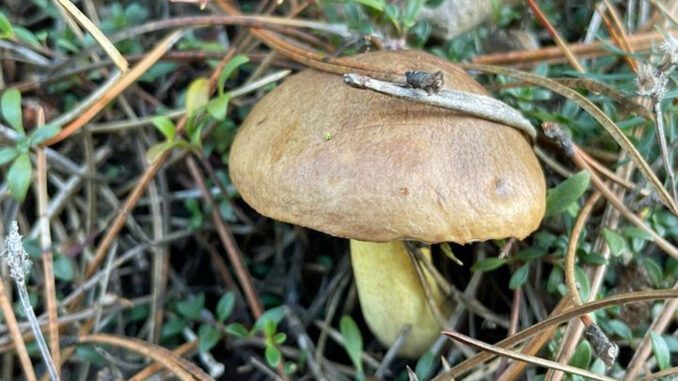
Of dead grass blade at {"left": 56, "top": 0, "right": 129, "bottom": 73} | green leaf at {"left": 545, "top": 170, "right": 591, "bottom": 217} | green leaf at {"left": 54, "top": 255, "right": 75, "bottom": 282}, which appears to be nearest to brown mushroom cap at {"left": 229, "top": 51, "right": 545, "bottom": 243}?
green leaf at {"left": 545, "top": 170, "right": 591, "bottom": 217}

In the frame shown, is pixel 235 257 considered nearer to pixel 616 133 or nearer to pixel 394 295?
pixel 394 295

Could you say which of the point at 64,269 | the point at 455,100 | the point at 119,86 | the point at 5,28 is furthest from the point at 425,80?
the point at 64,269

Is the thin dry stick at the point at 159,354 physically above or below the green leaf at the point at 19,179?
below

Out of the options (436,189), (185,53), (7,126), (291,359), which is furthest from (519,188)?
(7,126)

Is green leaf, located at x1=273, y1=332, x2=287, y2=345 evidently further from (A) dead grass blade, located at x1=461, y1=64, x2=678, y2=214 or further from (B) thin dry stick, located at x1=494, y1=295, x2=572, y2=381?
(A) dead grass blade, located at x1=461, y1=64, x2=678, y2=214

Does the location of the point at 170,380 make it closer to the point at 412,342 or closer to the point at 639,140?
the point at 412,342

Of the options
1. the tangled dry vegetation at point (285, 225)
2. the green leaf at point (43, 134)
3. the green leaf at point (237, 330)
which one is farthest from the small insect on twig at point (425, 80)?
the green leaf at point (43, 134)

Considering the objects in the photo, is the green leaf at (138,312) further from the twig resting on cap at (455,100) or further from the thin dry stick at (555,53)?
the thin dry stick at (555,53)
